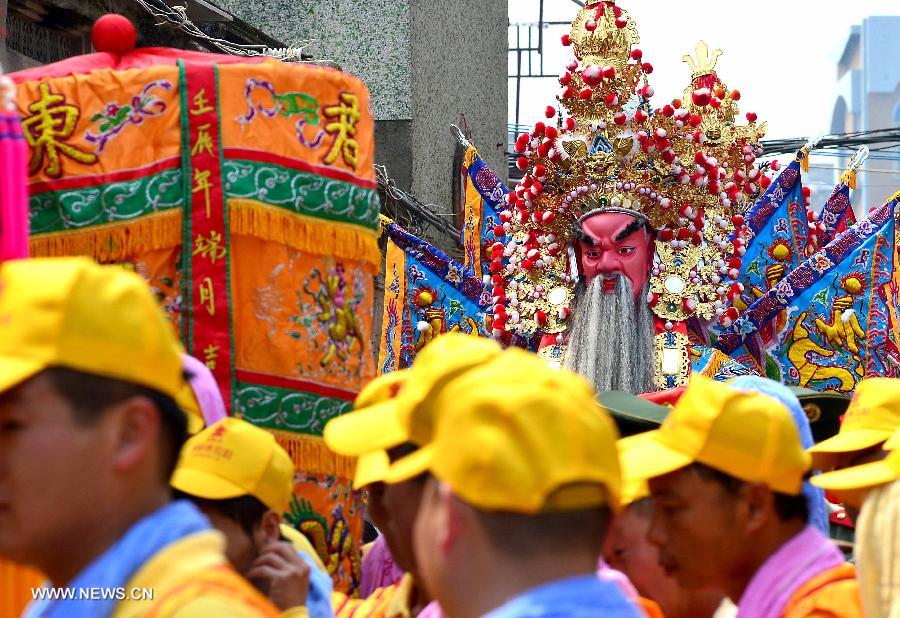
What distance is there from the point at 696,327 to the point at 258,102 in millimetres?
4765

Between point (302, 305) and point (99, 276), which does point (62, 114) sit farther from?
point (99, 276)

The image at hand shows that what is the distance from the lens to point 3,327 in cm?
208

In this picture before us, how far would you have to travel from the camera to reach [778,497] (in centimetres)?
312

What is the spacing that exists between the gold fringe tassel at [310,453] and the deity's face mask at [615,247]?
4.04 metres

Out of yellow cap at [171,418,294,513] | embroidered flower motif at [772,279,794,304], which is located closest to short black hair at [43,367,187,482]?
yellow cap at [171,418,294,513]

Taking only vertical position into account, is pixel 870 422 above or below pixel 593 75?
below

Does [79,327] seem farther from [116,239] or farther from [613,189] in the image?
[613,189]

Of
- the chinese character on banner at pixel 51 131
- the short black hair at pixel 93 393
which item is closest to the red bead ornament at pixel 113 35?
the chinese character on banner at pixel 51 131

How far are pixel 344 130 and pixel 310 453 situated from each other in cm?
98

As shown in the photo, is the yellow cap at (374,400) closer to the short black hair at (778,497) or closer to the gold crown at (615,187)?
the short black hair at (778,497)

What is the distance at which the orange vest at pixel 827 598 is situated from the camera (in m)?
2.99

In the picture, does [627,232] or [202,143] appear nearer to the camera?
[202,143]

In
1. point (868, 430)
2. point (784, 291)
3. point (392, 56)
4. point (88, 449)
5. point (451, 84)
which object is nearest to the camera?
point (88, 449)
